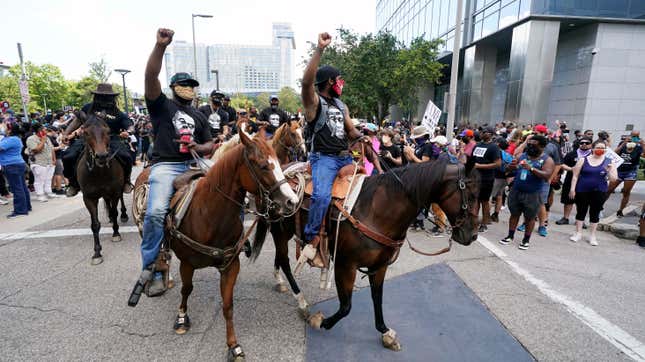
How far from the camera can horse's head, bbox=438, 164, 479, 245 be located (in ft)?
9.56

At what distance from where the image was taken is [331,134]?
3.56 meters

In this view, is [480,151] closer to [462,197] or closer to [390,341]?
[462,197]

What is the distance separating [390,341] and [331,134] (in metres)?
2.30

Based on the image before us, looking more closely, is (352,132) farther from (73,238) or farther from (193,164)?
(73,238)

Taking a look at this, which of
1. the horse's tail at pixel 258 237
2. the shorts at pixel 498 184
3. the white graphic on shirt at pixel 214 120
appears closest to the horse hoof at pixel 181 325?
the horse's tail at pixel 258 237

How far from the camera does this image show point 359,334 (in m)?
3.68

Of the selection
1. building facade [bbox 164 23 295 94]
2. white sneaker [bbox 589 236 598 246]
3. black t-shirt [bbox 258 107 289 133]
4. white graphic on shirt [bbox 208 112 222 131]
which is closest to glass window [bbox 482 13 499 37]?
white sneaker [bbox 589 236 598 246]

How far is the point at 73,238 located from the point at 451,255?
7.43m

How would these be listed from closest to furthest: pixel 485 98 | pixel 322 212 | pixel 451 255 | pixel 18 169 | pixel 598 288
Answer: pixel 322 212, pixel 598 288, pixel 451 255, pixel 18 169, pixel 485 98

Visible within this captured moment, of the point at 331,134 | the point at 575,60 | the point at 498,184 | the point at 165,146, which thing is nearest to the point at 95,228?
the point at 165,146

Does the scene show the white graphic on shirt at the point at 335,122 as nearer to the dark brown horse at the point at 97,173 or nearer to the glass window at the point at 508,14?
the dark brown horse at the point at 97,173

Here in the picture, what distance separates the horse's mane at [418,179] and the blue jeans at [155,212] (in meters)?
2.14

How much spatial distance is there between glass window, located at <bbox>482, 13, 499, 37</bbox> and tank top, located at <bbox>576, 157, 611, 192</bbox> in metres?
18.1

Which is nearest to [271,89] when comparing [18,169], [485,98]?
[485,98]
